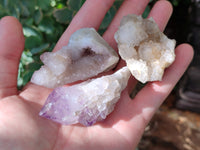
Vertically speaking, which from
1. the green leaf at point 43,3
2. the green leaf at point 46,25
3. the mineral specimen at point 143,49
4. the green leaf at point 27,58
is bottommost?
the green leaf at point 27,58

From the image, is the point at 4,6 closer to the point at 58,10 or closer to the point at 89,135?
the point at 58,10

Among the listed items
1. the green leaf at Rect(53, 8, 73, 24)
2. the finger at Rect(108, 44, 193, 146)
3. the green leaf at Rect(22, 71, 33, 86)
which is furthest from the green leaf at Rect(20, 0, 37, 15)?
the finger at Rect(108, 44, 193, 146)

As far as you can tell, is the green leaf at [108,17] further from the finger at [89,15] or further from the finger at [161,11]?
the finger at [161,11]

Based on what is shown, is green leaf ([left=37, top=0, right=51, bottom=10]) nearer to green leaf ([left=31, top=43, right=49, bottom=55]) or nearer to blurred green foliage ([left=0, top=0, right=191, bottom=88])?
blurred green foliage ([left=0, top=0, right=191, bottom=88])

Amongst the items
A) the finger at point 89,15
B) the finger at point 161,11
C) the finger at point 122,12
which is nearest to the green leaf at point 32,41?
the finger at point 89,15

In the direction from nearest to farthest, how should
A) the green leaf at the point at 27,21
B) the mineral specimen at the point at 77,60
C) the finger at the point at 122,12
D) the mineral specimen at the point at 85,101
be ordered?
the mineral specimen at the point at 85,101 < the mineral specimen at the point at 77,60 < the green leaf at the point at 27,21 < the finger at the point at 122,12

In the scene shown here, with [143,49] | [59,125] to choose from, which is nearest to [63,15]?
[143,49]

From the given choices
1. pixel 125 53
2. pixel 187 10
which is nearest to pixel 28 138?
pixel 125 53
